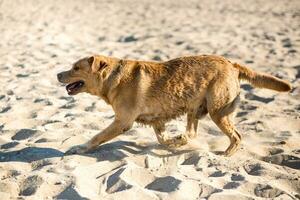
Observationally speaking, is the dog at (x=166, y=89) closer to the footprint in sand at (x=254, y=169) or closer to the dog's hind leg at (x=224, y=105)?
the dog's hind leg at (x=224, y=105)

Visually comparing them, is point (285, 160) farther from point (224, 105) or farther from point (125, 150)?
point (125, 150)

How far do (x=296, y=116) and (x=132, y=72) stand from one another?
2.86 m

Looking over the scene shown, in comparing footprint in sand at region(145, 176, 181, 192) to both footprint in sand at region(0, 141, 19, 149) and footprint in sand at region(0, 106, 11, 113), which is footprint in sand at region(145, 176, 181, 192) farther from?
footprint in sand at region(0, 106, 11, 113)

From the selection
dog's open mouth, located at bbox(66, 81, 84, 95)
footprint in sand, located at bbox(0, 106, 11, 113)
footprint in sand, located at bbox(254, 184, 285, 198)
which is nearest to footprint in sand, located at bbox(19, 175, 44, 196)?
dog's open mouth, located at bbox(66, 81, 84, 95)

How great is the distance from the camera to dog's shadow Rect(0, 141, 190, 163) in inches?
233

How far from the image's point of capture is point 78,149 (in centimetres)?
606

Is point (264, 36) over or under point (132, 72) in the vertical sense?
under

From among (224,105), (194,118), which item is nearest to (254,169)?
(224,105)

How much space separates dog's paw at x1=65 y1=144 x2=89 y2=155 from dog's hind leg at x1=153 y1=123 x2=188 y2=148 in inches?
38.3

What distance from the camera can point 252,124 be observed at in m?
7.39

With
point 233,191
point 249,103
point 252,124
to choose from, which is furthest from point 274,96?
point 233,191

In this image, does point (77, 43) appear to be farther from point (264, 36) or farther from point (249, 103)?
point (249, 103)

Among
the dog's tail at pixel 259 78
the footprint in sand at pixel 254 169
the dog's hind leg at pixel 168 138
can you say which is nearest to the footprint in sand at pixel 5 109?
the dog's hind leg at pixel 168 138

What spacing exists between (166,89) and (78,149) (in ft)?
4.43
